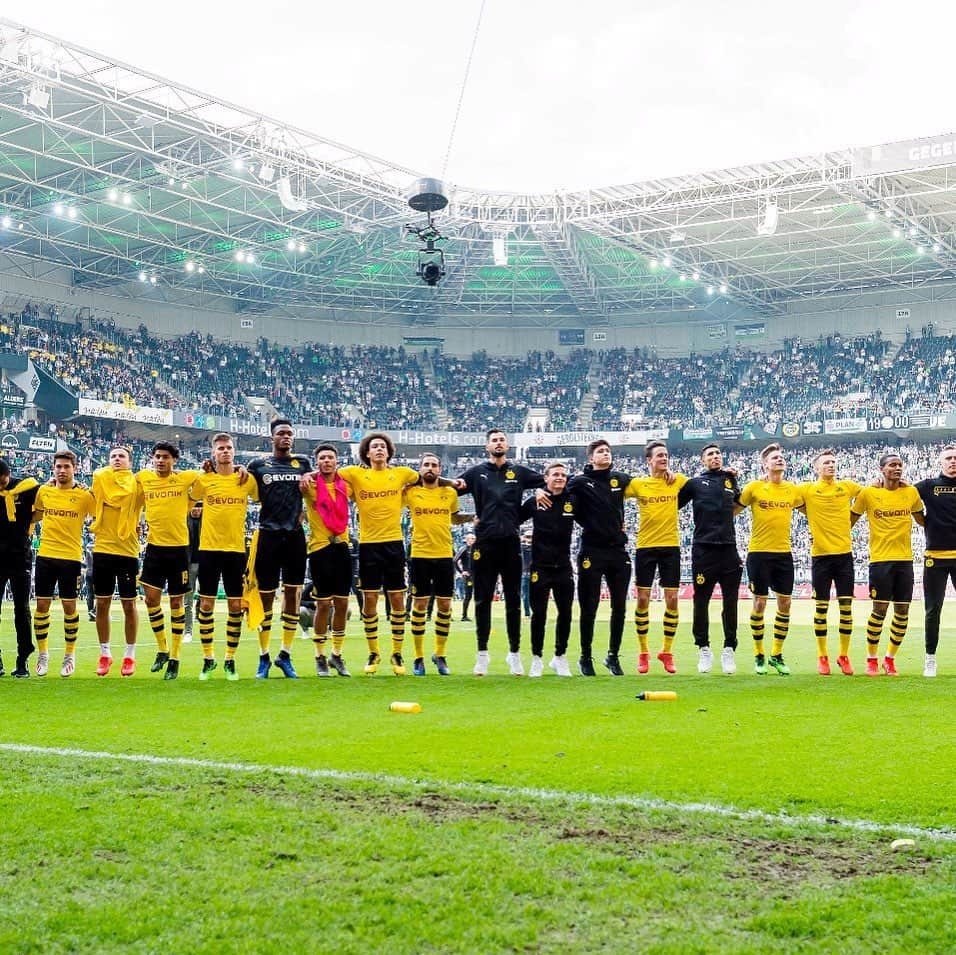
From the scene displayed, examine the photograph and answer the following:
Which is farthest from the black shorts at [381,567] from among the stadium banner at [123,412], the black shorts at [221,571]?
the stadium banner at [123,412]

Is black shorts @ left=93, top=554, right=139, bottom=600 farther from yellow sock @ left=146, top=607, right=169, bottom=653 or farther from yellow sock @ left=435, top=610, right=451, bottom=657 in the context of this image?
yellow sock @ left=435, top=610, right=451, bottom=657

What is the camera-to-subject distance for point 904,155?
3291cm

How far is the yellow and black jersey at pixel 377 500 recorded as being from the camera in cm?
995

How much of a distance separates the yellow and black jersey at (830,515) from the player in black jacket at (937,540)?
2.39 ft

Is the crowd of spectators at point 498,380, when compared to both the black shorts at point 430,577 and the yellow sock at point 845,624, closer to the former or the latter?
the black shorts at point 430,577

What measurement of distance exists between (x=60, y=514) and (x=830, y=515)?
25.0ft

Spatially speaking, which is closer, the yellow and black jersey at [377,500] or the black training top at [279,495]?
the black training top at [279,495]

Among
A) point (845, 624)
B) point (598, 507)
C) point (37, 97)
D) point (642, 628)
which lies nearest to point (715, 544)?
point (642, 628)

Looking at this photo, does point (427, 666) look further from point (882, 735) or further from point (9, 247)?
point (9, 247)

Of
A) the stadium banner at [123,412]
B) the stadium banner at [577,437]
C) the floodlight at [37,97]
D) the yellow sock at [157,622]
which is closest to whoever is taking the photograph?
the yellow sock at [157,622]

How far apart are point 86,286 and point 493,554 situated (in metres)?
41.2

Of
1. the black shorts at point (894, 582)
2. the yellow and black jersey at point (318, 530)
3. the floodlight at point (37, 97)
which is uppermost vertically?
the floodlight at point (37, 97)

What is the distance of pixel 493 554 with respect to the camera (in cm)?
989

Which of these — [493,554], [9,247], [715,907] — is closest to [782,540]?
[493,554]
